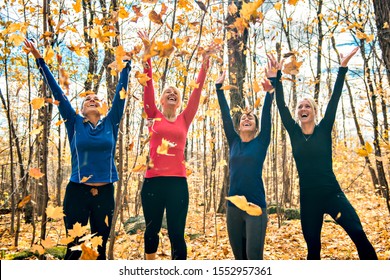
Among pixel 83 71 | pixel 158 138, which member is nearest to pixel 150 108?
pixel 158 138

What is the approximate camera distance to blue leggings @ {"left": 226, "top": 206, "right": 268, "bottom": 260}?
236 cm

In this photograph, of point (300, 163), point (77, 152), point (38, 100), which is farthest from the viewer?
point (300, 163)

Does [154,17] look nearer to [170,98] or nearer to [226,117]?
[170,98]

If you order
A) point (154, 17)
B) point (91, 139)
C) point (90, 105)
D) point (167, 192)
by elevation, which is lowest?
point (167, 192)

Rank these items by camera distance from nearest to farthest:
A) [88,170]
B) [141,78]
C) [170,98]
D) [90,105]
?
[141,78]
[88,170]
[90,105]
[170,98]

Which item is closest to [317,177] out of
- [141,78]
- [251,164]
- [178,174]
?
[251,164]

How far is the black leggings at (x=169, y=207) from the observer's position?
2457 millimetres

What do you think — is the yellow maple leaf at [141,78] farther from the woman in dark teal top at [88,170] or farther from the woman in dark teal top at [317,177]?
the woman in dark teal top at [317,177]

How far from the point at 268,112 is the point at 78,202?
1660 mm

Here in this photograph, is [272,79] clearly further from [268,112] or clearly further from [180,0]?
[180,0]

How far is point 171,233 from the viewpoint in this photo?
2.46 meters

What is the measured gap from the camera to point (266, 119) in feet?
8.79

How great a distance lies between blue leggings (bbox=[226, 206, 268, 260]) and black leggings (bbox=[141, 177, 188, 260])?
0.38m

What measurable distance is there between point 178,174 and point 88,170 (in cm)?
67
